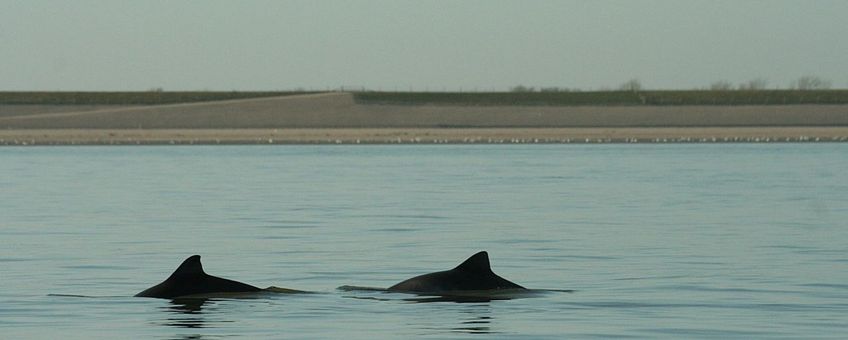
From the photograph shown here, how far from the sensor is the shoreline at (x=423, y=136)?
103 m

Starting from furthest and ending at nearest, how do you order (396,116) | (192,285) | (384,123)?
(396,116)
(384,123)
(192,285)

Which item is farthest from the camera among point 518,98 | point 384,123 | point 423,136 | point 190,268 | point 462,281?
point 518,98

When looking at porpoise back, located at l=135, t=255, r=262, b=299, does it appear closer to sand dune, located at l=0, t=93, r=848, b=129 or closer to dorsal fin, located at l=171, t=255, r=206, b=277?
dorsal fin, located at l=171, t=255, r=206, b=277

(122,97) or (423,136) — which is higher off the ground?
(122,97)

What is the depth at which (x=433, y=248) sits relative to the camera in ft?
86.1

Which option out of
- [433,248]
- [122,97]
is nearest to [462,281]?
[433,248]

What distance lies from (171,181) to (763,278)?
104 ft

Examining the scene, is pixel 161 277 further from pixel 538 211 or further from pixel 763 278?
pixel 538 211

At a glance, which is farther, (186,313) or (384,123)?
(384,123)

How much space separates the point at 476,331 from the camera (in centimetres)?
1636

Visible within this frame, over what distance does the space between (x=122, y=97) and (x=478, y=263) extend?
126 m

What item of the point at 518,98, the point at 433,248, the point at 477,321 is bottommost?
the point at 477,321

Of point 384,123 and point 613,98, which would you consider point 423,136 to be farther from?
point 613,98

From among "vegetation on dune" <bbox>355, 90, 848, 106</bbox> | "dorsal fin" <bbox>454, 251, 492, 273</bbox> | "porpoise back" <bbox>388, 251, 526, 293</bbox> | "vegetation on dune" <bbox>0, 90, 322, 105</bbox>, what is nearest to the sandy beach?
"vegetation on dune" <bbox>355, 90, 848, 106</bbox>
